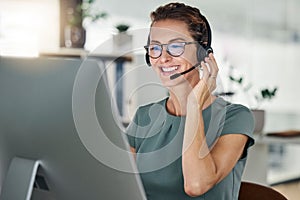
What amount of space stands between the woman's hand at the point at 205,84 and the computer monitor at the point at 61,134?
0.34 m

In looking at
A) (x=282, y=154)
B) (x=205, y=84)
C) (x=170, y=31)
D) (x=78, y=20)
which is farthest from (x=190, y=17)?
(x=282, y=154)

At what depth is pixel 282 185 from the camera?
509 cm

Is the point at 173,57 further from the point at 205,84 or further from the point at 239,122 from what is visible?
the point at 239,122

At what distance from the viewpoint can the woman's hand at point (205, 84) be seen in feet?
4.19

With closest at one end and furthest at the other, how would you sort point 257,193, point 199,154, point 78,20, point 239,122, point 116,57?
point 199,154 → point 239,122 → point 257,193 → point 116,57 → point 78,20

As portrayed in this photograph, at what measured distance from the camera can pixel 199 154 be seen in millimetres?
1258

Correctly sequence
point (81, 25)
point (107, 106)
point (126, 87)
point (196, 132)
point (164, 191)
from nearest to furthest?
point (107, 106) → point (196, 132) → point (164, 191) → point (126, 87) → point (81, 25)

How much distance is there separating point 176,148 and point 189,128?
0.14m

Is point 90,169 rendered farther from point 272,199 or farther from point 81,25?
point 81,25

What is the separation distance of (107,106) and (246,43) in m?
4.40

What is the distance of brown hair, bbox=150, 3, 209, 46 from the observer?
135 cm

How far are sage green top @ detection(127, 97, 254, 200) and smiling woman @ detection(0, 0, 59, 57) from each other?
273 centimetres

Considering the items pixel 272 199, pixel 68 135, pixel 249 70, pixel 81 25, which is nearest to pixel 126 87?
pixel 81 25

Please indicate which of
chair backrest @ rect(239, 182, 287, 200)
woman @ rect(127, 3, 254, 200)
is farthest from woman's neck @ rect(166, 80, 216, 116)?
chair backrest @ rect(239, 182, 287, 200)
